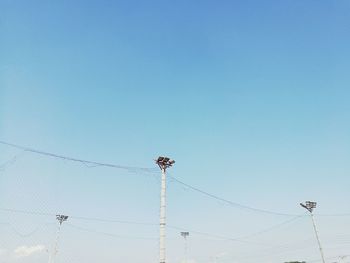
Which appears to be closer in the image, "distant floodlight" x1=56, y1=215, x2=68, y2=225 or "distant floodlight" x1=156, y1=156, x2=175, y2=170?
"distant floodlight" x1=156, y1=156, x2=175, y2=170

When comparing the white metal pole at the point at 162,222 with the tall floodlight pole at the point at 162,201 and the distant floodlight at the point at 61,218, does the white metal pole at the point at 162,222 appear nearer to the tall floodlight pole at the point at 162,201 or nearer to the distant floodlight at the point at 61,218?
the tall floodlight pole at the point at 162,201

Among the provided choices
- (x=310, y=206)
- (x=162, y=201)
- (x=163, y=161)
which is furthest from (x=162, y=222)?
(x=310, y=206)

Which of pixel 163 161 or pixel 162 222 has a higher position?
pixel 163 161

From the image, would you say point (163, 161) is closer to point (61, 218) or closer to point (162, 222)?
point (162, 222)

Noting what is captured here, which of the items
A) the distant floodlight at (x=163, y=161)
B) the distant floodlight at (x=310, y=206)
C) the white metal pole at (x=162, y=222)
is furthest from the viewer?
the distant floodlight at (x=310, y=206)

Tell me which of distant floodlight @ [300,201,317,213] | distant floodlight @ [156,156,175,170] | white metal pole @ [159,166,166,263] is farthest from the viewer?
distant floodlight @ [300,201,317,213]

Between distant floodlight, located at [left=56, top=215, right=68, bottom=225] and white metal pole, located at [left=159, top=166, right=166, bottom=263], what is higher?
distant floodlight, located at [left=56, top=215, right=68, bottom=225]

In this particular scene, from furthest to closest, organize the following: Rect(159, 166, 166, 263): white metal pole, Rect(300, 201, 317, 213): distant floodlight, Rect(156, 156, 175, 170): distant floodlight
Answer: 1. Rect(300, 201, 317, 213): distant floodlight
2. Rect(156, 156, 175, 170): distant floodlight
3. Rect(159, 166, 166, 263): white metal pole

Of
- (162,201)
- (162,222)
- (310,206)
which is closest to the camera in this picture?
(162,222)

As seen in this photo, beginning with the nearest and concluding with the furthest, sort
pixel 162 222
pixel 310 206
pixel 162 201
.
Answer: pixel 162 222, pixel 162 201, pixel 310 206

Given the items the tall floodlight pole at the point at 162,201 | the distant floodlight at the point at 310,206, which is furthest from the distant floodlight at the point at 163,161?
the distant floodlight at the point at 310,206

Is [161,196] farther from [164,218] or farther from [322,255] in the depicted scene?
[322,255]

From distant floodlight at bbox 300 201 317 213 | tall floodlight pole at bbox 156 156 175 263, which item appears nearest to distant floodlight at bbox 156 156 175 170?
tall floodlight pole at bbox 156 156 175 263

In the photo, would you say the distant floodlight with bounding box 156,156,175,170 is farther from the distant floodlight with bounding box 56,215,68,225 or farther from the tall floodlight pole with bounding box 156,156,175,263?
the distant floodlight with bounding box 56,215,68,225
